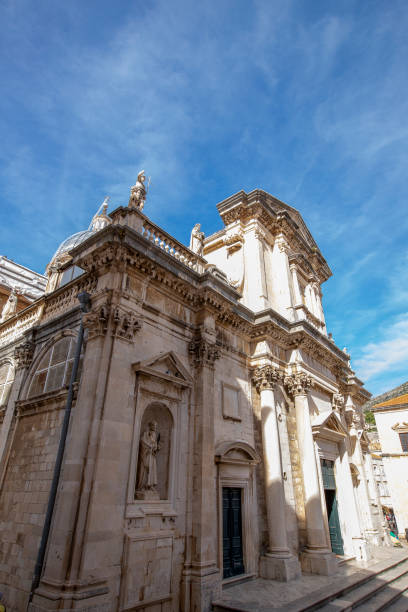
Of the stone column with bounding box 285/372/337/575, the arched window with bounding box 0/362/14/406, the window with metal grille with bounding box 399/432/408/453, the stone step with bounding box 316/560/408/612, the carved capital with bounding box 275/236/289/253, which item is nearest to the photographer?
the stone step with bounding box 316/560/408/612

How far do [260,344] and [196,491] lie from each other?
19.2ft

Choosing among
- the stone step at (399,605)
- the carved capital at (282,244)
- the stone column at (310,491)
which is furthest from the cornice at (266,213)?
the stone step at (399,605)

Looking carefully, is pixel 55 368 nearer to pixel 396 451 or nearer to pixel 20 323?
pixel 20 323

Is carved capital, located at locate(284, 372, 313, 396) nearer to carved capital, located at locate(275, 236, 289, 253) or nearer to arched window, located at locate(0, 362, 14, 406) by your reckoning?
carved capital, located at locate(275, 236, 289, 253)

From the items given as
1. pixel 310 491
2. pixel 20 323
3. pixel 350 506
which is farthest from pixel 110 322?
pixel 350 506

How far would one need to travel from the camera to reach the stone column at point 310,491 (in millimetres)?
10922

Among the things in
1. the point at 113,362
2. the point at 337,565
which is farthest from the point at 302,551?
the point at 113,362

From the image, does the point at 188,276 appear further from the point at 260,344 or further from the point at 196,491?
the point at 196,491

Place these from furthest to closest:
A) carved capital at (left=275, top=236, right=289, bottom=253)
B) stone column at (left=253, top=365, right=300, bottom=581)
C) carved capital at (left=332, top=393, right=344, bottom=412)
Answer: carved capital at (left=275, top=236, right=289, bottom=253), carved capital at (left=332, top=393, right=344, bottom=412), stone column at (left=253, top=365, right=300, bottom=581)

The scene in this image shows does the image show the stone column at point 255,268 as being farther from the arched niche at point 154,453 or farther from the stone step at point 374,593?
the stone step at point 374,593

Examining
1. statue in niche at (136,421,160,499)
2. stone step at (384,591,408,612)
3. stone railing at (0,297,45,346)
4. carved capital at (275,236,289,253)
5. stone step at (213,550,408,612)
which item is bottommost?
stone step at (384,591,408,612)

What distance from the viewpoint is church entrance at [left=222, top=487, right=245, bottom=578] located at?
9617 mm

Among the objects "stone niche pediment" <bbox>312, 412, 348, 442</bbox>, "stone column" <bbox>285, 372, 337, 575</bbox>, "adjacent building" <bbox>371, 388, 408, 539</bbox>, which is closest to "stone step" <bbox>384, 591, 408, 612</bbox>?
"stone column" <bbox>285, 372, 337, 575</bbox>

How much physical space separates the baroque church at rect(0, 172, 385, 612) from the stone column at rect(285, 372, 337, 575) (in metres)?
0.05
